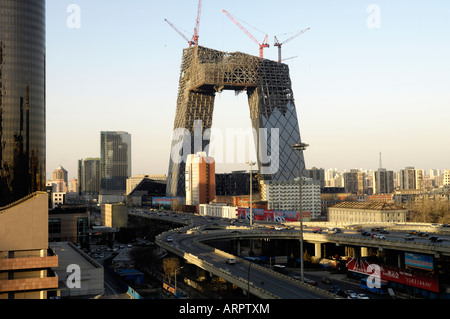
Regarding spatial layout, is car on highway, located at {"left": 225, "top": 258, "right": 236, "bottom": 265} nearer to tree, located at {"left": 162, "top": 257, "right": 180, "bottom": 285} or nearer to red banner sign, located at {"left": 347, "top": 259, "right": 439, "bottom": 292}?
tree, located at {"left": 162, "top": 257, "right": 180, "bottom": 285}

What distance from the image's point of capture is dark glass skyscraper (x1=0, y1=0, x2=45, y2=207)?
155m

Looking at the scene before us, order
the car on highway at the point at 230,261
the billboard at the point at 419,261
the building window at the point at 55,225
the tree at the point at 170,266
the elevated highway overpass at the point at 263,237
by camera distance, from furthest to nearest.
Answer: the building window at the point at 55,225
the tree at the point at 170,266
the car on highway at the point at 230,261
the billboard at the point at 419,261
the elevated highway overpass at the point at 263,237

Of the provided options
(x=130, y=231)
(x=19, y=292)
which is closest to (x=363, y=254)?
(x=19, y=292)

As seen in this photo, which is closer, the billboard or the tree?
the billboard

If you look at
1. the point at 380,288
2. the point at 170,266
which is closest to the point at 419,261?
the point at 380,288

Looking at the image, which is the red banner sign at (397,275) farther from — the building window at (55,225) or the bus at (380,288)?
the building window at (55,225)

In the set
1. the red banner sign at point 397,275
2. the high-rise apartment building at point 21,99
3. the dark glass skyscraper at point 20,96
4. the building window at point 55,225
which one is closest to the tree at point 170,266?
the red banner sign at point 397,275

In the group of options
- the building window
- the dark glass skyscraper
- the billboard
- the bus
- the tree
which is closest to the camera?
A: the bus

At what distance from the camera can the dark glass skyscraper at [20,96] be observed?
509 feet

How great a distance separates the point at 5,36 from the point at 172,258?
105 m

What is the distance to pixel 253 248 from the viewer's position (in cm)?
12231

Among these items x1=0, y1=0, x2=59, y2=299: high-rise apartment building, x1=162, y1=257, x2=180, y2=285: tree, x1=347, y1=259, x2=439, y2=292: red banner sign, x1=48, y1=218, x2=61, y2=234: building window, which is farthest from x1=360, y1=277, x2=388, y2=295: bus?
x1=0, y1=0, x2=59, y2=299: high-rise apartment building

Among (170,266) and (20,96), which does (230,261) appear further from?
(20,96)
